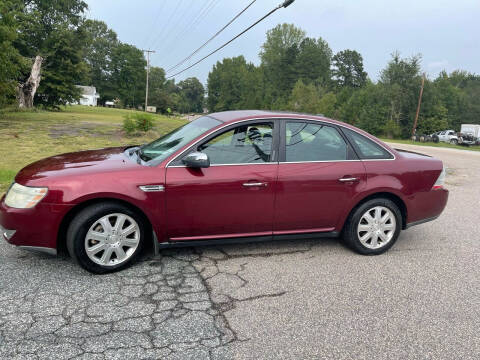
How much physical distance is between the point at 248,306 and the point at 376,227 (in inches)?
77.8

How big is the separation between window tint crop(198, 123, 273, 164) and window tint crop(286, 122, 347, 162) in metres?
0.24

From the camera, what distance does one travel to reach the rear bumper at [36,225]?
3326 mm

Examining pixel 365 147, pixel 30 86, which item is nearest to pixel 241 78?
pixel 30 86

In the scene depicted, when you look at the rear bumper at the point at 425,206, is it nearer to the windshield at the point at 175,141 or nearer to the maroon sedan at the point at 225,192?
the maroon sedan at the point at 225,192

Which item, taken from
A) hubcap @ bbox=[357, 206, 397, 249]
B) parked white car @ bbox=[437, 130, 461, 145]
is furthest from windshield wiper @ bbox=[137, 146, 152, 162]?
parked white car @ bbox=[437, 130, 461, 145]

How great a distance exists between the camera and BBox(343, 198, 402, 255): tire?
13.8 ft

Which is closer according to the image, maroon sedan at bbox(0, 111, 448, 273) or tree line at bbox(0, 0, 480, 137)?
maroon sedan at bbox(0, 111, 448, 273)

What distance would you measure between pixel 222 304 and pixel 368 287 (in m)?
1.45

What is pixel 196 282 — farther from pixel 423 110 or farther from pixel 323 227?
pixel 423 110

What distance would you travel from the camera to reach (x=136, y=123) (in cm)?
1594

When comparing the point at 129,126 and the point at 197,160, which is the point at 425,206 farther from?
the point at 129,126

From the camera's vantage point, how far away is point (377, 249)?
432 cm

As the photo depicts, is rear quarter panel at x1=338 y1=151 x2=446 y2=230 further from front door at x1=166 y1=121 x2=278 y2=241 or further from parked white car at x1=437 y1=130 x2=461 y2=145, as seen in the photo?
parked white car at x1=437 y1=130 x2=461 y2=145

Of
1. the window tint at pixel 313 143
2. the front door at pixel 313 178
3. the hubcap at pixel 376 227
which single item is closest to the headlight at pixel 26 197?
the front door at pixel 313 178
